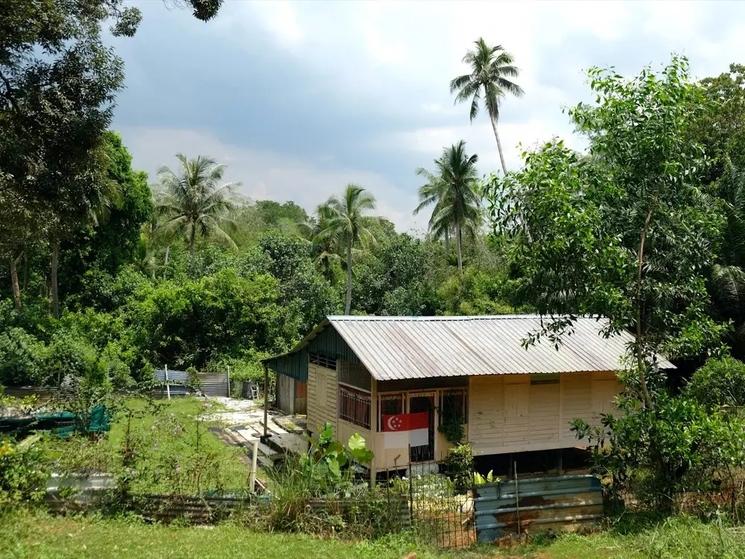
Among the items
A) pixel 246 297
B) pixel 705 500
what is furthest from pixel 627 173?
pixel 246 297

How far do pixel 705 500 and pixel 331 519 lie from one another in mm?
5861

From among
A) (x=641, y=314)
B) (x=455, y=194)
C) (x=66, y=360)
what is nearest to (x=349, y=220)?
(x=455, y=194)

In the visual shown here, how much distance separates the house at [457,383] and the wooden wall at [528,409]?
0.02m

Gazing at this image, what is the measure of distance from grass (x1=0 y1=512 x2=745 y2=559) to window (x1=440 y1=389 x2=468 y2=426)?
5.94 m

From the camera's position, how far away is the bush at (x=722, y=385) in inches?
614

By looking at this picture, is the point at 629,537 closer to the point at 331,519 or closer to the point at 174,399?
the point at 331,519

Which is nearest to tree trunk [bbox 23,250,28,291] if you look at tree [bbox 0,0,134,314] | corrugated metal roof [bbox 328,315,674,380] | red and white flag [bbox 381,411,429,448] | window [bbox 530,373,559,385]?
tree [bbox 0,0,134,314]

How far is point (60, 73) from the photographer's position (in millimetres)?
13641

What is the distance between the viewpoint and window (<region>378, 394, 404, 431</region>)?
583 inches

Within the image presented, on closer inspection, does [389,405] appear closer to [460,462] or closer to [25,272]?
[460,462]

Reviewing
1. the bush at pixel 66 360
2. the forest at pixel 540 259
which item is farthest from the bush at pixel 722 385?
the bush at pixel 66 360

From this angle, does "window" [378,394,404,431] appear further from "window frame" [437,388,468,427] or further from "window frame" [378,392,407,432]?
"window frame" [437,388,468,427]

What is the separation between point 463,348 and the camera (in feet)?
52.1

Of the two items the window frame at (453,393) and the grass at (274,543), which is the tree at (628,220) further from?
the window frame at (453,393)
